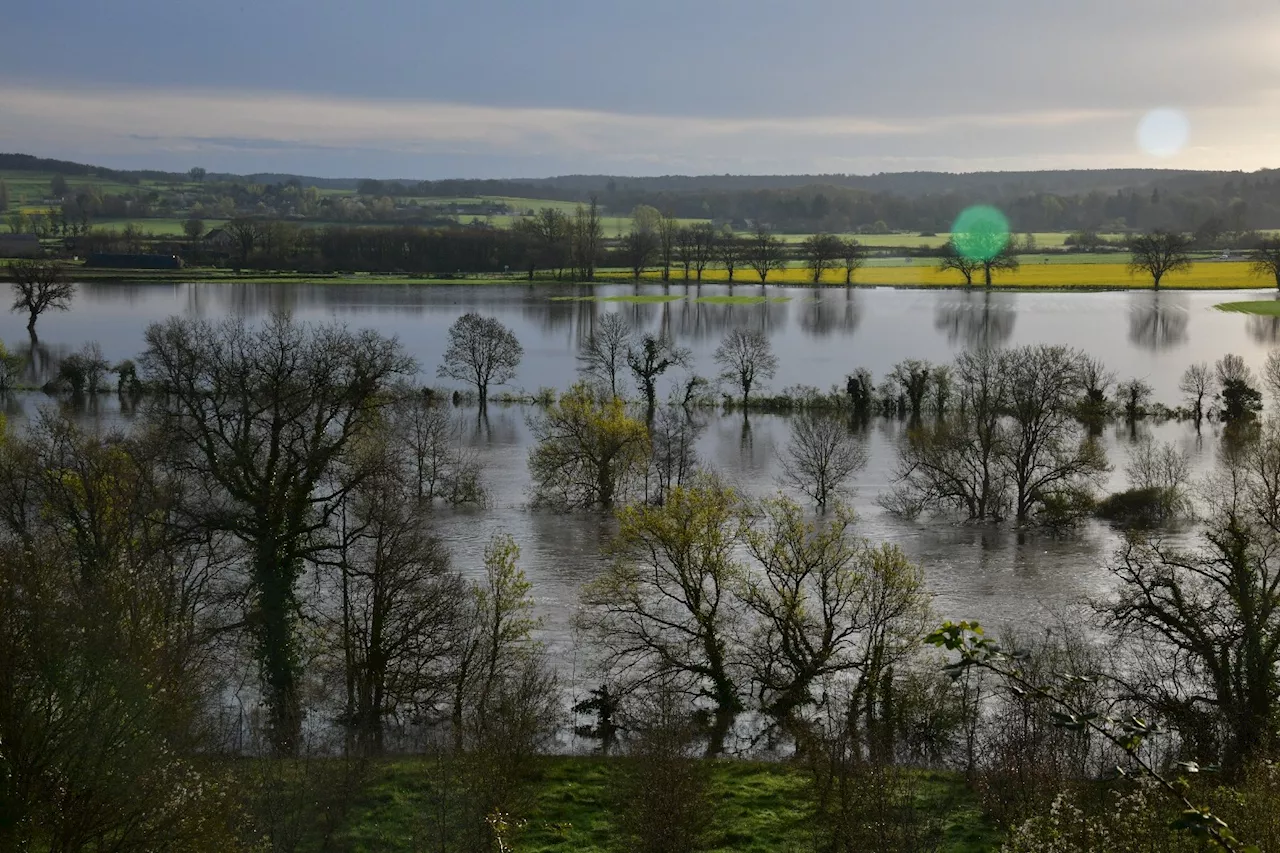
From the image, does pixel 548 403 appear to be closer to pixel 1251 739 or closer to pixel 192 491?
pixel 192 491

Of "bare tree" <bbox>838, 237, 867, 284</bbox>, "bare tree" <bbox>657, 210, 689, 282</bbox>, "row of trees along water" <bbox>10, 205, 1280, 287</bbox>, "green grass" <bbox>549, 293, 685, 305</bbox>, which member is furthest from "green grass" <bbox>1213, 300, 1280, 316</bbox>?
"bare tree" <bbox>657, 210, 689, 282</bbox>

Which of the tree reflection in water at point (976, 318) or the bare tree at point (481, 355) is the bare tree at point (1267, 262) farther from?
the bare tree at point (481, 355)

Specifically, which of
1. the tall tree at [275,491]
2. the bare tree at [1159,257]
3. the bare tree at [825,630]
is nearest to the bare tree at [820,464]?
the bare tree at [825,630]

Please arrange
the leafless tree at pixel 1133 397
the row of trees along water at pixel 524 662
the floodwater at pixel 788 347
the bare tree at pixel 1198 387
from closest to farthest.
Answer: the row of trees along water at pixel 524 662 < the floodwater at pixel 788 347 < the leafless tree at pixel 1133 397 < the bare tree at pixel 1198 387

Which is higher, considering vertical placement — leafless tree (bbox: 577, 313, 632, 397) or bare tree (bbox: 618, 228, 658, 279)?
bare tree (bbox: 618, 228, 658, 279)

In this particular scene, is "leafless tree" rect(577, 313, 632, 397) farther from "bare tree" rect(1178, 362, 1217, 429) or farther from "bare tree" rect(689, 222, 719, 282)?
"bare tree" rect(689, 222, 719, 282)

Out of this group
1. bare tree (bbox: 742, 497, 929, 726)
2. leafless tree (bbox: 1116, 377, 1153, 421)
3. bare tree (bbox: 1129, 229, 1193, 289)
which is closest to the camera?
bare tree (bbox: 742, 497, 929, 726)

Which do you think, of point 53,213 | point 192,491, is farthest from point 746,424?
point 53,213
